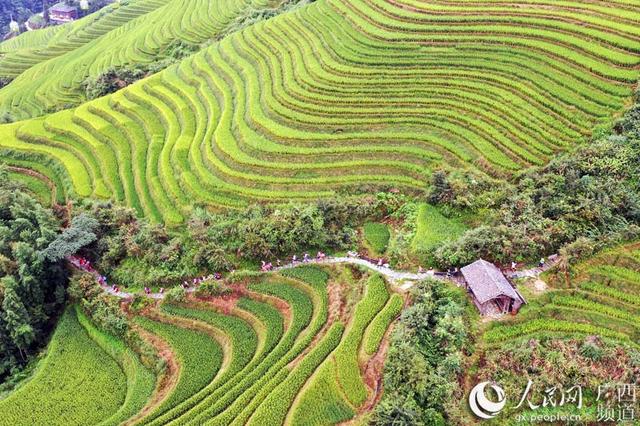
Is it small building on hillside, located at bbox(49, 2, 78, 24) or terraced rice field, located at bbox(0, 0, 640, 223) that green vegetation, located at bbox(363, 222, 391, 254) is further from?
small building on hillside, located at bbox(49, 2, 78, 24)

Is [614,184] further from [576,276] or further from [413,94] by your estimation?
[413,94]

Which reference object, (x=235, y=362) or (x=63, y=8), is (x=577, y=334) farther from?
(x=63, y=8)

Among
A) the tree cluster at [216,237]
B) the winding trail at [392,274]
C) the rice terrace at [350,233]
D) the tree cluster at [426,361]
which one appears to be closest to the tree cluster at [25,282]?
the rice terrace at [350,233]

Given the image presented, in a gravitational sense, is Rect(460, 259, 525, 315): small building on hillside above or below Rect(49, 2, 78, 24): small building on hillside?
below

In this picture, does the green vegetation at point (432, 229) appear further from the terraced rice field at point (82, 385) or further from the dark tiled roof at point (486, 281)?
the terraced rice field at point (82, 385)

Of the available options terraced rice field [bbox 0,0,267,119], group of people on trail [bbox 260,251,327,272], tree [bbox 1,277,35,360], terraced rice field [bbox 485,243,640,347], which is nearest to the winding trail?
group of people on trail [bbox 260,251,327,272]

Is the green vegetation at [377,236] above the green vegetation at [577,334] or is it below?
above
